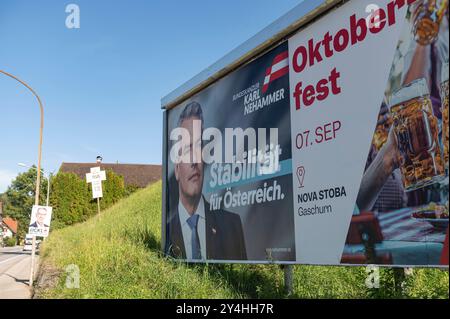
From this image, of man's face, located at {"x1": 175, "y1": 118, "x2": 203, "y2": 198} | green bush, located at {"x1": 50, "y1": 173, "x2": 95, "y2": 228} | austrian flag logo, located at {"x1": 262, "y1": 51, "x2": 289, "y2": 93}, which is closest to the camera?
austrian flag logo, located at {"x1": 262, "y1": 51, "x2": 289, "y2": 93}

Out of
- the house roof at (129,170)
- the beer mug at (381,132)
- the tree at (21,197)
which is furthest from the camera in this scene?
the tree at (21,197)

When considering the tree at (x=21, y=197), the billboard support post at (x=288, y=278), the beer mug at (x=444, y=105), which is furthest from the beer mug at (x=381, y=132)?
the tree at (x=21, y=197)

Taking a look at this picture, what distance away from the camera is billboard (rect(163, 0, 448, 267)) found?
5.05m

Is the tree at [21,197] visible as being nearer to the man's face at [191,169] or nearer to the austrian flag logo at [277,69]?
the man's face at [191,169]

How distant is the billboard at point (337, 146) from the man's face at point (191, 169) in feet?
0.89

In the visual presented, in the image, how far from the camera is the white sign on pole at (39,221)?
42.2 feet

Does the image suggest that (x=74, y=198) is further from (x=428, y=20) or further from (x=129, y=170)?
(x=428, y=20)

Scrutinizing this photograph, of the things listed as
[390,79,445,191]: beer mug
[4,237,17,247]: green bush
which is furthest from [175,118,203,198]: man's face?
[4,237,17,247]: green bush

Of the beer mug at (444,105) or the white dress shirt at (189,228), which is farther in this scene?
the white dress shirt at (189,228)

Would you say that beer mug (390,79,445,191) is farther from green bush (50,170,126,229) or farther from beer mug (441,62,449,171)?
green bush (50,170,126,229)

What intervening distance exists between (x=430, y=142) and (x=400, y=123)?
450 mm

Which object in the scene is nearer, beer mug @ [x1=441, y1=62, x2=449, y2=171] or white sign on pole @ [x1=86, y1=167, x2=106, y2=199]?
beer mug @ [x1=441, y1=62, x2=449, y2=171]

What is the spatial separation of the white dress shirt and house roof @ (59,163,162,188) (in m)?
47.8

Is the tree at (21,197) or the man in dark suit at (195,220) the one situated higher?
the tree at (21,197)
